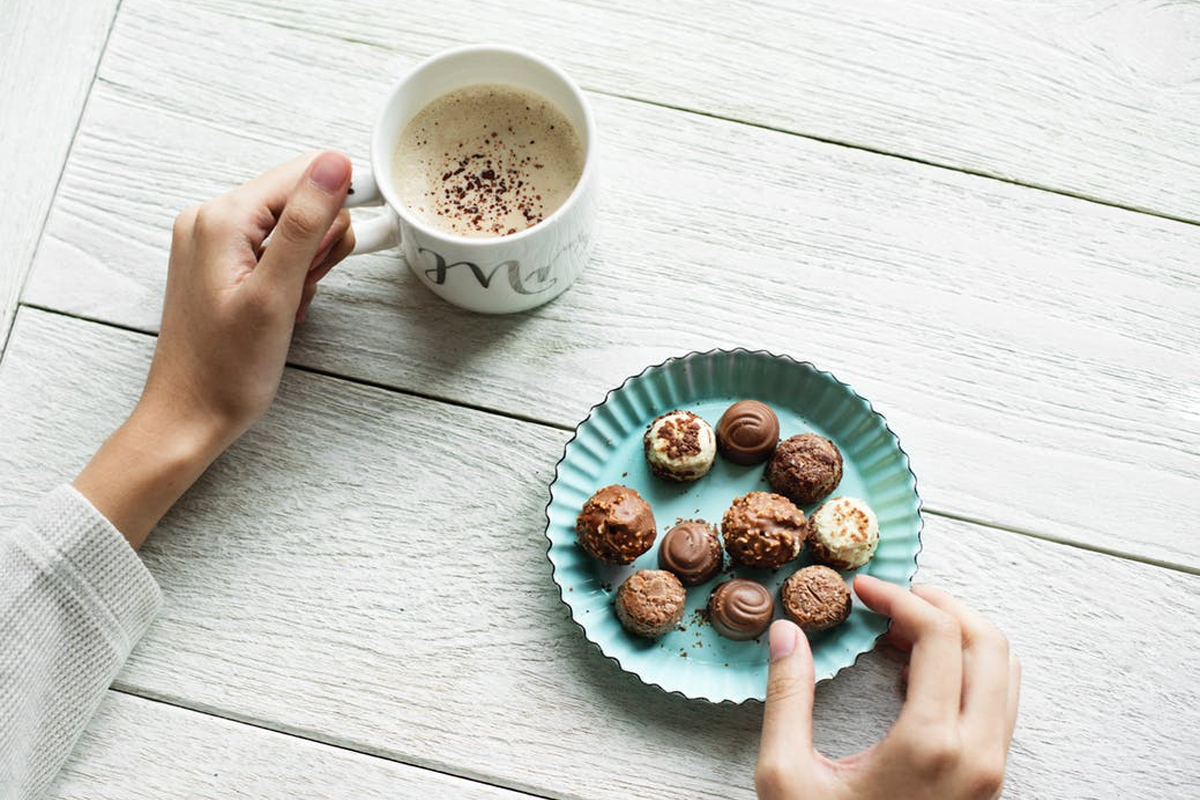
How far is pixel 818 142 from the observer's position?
1069mm

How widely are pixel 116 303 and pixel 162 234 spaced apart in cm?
8

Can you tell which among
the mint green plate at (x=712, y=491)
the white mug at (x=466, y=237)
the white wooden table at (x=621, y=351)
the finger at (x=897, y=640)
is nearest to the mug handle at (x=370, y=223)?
the white mug at (x=466, y=237)

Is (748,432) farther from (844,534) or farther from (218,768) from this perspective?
(218,768)

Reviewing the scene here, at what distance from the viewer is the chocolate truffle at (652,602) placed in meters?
0.91

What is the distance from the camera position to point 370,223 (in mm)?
924

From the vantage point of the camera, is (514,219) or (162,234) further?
(162,234)

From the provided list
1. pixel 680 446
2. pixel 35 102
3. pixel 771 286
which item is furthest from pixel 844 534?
pixel 35 102

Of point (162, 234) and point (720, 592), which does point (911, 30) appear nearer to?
point (720, 592)

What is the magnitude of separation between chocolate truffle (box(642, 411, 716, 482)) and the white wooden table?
0.33 ft

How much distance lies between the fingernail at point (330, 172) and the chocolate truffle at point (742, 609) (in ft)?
1.57

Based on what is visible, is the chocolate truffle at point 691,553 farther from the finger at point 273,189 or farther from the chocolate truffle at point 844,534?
the finger at point 273,189

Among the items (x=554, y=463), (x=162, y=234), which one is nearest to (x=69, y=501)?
(x=162, y=234)

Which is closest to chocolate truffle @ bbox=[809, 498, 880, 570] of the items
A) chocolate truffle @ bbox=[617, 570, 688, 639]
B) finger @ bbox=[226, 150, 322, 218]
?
chocolate truffle @ bbox=[617, 570, 688, 639]

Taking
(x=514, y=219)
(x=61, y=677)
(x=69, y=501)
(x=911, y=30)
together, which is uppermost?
(x=911, y=30)
